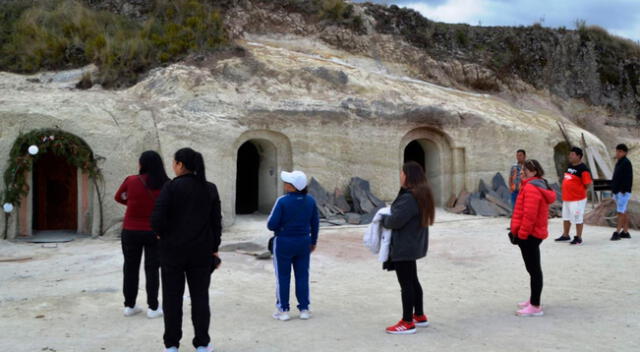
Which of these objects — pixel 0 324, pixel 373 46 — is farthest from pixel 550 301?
pixel 373 46

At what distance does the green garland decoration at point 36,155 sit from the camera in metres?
11.2

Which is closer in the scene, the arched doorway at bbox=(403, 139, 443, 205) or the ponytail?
the ponytail

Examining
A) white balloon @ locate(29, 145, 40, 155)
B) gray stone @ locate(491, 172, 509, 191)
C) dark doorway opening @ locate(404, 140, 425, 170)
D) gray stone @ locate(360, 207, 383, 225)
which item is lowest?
gray stone @ locate(360, 207, 383, 225)

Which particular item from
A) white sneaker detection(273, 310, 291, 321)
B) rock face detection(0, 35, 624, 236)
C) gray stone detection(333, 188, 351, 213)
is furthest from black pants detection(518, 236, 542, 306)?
gray stone detection(333, 188, 351, 213)

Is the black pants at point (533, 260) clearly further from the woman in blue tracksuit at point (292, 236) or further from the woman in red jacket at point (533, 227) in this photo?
the woman in blue tracksuit at point (292, 236)

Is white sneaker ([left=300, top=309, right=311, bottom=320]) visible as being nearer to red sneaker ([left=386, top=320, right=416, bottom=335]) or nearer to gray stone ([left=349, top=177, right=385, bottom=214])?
red sneaker ([left=386, top=320, right=416, bottom=335])

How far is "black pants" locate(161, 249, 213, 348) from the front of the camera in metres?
4.42

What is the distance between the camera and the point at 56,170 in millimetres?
12602

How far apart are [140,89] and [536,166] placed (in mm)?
10449

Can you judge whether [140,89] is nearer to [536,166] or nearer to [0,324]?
[0,324]

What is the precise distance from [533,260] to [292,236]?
2.48 meters

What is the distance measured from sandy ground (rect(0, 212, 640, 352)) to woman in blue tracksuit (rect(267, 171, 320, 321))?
299mm

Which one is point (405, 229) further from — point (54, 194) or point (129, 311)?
point (54, 194)

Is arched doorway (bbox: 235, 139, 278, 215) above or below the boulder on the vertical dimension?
above
